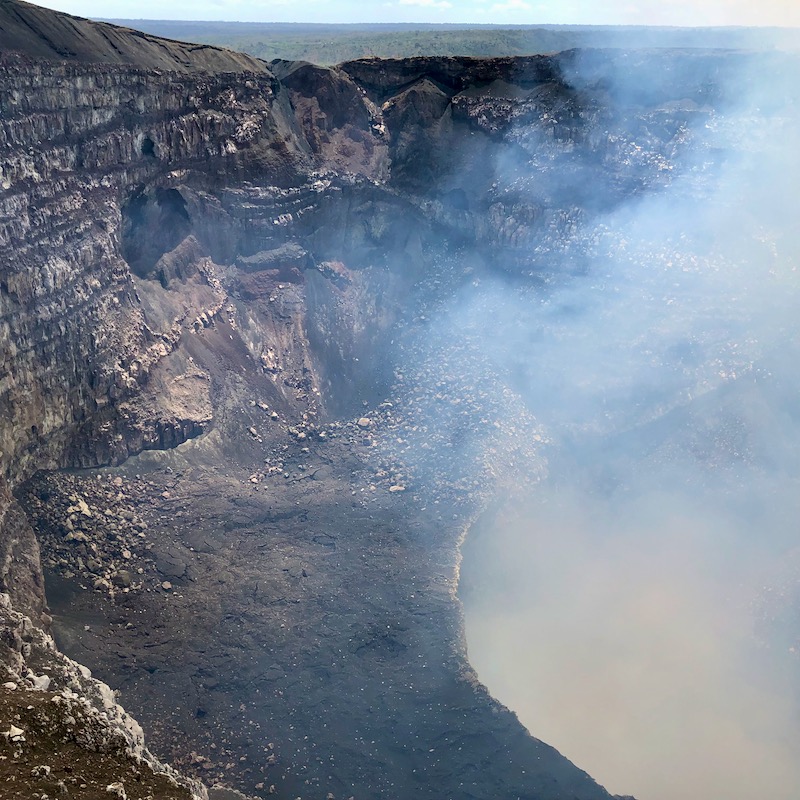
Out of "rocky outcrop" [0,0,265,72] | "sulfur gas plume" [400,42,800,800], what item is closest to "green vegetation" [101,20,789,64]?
"sulfur gas plume" [400,42,800,800]

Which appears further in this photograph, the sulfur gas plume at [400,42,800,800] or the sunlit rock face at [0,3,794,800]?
the sulfur gas plume at [400,42,800,800]

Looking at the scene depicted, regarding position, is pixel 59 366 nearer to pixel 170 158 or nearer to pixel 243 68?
pixel 170 158

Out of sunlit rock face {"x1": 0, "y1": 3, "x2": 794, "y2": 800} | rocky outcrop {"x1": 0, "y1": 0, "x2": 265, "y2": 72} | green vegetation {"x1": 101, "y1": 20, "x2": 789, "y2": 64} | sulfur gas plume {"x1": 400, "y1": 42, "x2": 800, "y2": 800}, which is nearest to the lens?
sunlit rock face {"x1": 0, "y1": 3, "x2": 794, "y2": 800}

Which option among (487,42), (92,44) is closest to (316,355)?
(92,44)

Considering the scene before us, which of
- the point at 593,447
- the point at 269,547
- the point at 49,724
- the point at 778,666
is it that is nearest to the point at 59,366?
the point at 269,547

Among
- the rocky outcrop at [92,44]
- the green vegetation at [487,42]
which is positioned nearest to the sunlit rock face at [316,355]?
the rocky outcrop at [92,44]

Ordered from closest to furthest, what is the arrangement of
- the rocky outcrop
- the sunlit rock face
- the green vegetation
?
1. the sunlit rock face
2. the rocky outcrop
3. the green vegetation

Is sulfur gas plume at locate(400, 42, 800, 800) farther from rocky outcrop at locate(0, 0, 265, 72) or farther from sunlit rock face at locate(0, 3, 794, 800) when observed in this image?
rocky outcrop at locate(0, 0, 265, 72)

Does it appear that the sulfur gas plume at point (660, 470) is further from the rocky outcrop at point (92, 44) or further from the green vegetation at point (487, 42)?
the green vegetation at point (487, 42)

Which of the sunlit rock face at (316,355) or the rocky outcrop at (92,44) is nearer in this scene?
the sunlit rock face at (316,355)
